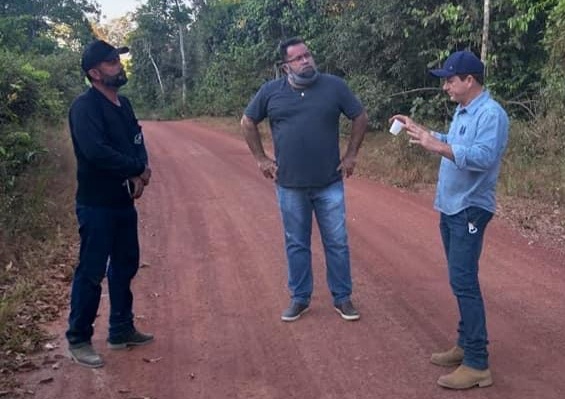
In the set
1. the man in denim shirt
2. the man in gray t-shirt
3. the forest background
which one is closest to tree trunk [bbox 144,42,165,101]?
the forest background

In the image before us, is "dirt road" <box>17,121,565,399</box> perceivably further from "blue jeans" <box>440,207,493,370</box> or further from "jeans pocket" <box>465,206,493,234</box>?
"jeans pocket" <box>465,206,493,234</box>

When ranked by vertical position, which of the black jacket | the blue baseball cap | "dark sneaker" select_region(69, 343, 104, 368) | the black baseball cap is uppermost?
the black baseball cap

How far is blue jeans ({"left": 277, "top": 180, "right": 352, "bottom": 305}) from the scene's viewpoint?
17.6ft

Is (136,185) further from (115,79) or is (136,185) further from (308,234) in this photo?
(308,234)

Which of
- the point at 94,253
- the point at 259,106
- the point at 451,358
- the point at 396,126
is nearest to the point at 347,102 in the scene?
the point at 259,106

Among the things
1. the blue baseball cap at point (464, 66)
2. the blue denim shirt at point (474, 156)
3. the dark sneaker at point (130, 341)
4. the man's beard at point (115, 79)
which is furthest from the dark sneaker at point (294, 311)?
the blue baseball cap at point (464, 66)

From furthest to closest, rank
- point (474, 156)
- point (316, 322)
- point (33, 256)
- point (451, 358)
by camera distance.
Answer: point (33, 256), point (316, 322), point (451, 358), point (474, 156)

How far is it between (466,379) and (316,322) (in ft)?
4.75

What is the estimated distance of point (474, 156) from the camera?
12.6ft

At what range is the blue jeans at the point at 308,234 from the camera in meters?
5.35

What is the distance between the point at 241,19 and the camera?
1244 inches

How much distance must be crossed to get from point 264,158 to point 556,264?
3.18 metres

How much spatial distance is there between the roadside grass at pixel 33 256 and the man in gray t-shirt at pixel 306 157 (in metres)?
1.91

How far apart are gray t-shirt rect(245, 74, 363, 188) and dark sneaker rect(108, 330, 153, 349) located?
4.87 ft
